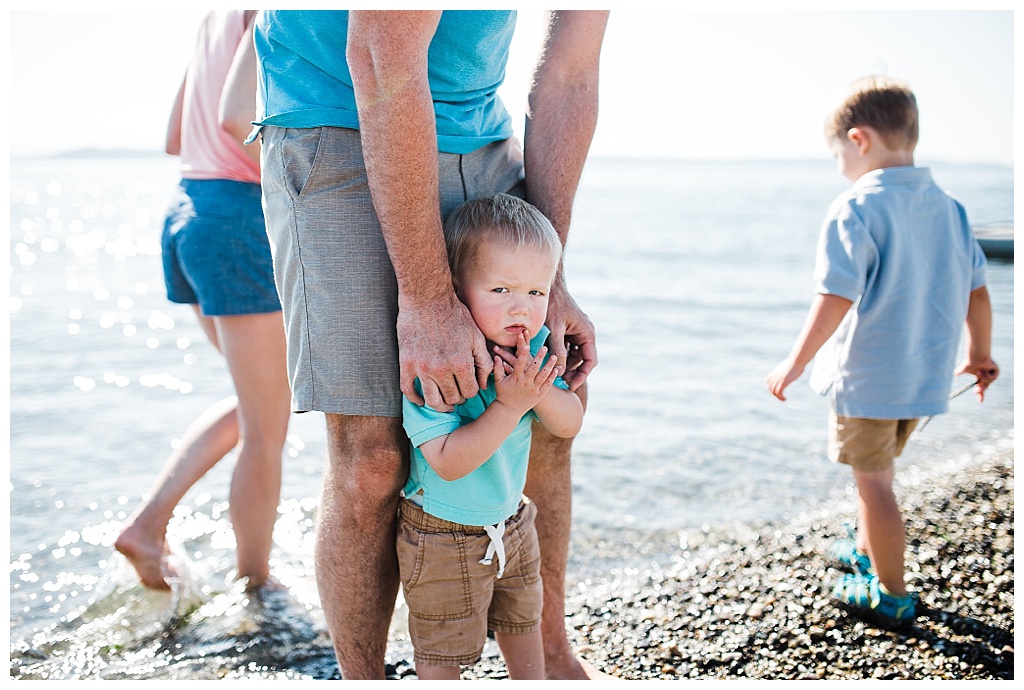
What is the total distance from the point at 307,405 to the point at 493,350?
452 mm

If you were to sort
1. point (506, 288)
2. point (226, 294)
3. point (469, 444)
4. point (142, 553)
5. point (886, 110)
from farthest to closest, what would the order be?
point (886, 110), point (142, 553), point (226, 294), point (506, 288), point (469, 444)

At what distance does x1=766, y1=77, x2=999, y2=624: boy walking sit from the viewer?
10.6 feet

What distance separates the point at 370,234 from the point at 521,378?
485mm

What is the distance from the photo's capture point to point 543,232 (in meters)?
2.23

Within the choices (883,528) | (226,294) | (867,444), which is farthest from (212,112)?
(883,528)

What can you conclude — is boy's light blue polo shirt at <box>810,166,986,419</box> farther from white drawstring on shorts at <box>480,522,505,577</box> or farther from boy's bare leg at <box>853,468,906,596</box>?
white drawstring on shorts at <box>480,522,505,577</box>

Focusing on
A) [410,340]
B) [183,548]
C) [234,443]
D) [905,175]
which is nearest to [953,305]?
[905,175]

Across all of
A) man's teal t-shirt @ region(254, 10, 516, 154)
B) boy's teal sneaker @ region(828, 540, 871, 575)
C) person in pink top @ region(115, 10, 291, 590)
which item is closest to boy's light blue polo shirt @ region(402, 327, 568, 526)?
man's teal t-shirt @ region(254, 10, 516, 154)

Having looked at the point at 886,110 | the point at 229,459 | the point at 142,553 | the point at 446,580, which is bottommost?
the point at 229,459

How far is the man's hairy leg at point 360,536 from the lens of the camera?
7.18 ft

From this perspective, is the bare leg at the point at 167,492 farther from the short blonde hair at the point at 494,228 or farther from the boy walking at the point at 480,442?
the short blonde hair at the point at 494,228

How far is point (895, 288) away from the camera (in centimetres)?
330

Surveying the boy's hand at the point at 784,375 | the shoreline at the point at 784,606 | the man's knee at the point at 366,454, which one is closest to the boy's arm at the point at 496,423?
the man's knee at the point at 366,454

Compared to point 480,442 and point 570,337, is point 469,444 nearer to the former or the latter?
point 480,442
